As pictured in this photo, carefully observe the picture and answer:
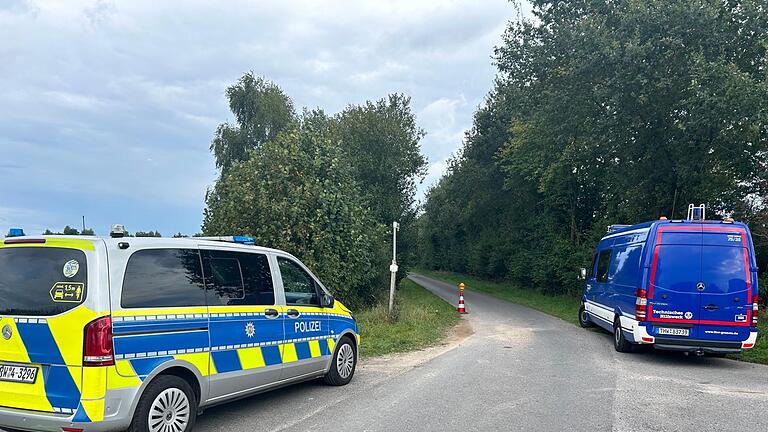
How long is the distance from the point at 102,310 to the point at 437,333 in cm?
1052

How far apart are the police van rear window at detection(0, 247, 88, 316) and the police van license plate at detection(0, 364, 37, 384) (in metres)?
0.45

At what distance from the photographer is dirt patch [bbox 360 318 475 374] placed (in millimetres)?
9344

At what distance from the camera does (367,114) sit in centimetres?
3275

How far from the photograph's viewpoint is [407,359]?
10312 mm

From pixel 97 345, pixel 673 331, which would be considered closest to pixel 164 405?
pixel 97 345

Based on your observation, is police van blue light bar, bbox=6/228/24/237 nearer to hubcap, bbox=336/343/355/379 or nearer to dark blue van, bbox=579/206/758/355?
hubcap, bbox=336/343/355/379

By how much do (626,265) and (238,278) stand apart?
843 centimetres

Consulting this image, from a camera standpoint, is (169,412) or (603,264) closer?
(169,412)

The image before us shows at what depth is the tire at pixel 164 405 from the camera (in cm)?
481

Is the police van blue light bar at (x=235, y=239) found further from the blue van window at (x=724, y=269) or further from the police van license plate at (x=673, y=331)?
the blue van window at (x=724, y=269)

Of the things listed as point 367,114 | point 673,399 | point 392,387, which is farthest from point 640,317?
point 367,114

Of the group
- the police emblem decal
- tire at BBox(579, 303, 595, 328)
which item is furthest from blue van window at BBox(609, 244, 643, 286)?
the police emblem decal

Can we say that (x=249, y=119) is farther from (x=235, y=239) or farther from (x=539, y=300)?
(x=235, y=239)

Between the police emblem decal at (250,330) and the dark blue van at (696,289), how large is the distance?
729 cm
